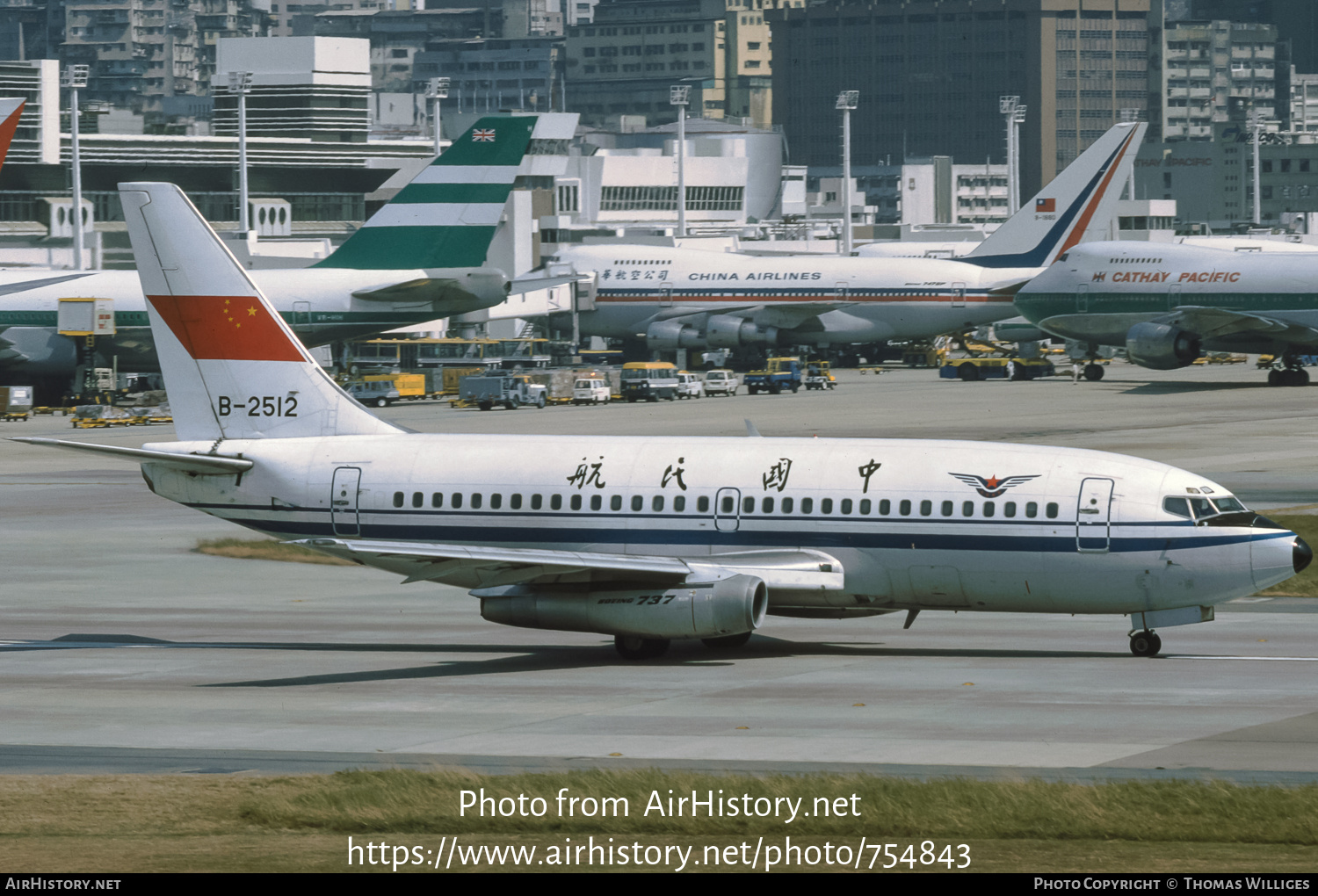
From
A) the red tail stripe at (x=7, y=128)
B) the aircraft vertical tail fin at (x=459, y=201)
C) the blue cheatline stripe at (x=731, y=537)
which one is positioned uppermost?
the red tail stripe at (x=7, y=128)

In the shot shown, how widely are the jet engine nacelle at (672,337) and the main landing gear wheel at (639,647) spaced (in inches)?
4242

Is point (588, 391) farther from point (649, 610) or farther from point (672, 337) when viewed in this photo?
point (649, 610)

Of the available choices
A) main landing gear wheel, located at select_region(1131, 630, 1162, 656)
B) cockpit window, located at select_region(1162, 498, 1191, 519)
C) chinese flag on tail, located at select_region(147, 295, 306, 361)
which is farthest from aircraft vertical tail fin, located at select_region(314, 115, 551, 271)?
cockpit window, located at select_region(1162, 498, 1191, 519)

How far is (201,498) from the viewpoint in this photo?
125 feet

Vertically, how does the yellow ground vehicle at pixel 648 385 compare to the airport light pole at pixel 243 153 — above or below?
below

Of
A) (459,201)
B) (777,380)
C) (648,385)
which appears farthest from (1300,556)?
(777,380)

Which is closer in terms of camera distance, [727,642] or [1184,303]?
[727,642]

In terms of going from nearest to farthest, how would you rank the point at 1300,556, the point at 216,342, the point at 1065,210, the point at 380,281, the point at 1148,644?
the point at 1300,556, the point at 1148,644, the point at 216,342, the point at 380,281, the point at 1065,210

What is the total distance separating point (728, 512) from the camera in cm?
3497

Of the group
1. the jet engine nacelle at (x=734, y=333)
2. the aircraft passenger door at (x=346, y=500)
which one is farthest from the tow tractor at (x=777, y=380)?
the aircraft passenger door at (x=346, y=500)

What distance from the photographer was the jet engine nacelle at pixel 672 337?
14212 centimetres

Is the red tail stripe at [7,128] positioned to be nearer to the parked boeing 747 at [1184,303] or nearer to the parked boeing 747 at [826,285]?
the parked boeing 747 at [826,285]

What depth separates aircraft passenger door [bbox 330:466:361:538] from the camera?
37.0 m

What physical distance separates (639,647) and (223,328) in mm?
11517
